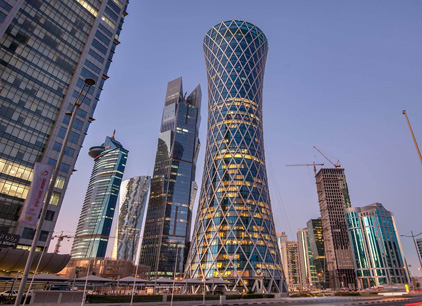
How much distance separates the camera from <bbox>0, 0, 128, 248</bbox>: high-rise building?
158 ft

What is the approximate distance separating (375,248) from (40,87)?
→ 19786 centimetres

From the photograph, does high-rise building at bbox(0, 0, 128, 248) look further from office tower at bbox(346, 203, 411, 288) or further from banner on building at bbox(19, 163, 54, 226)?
office tower at bbox(346, 203, 411, 288)

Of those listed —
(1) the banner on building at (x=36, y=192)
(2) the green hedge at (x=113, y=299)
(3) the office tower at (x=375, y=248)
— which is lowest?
(2) the green hedge at (x=113, y=299)

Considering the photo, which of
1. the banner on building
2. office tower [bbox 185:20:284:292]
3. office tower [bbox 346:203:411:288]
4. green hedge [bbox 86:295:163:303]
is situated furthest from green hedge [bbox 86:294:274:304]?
office tower [bbox 346:203:411:288]

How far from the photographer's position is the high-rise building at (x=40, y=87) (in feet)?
158

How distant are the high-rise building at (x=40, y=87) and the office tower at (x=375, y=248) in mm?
184952

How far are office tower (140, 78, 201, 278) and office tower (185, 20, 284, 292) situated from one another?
9588 cm

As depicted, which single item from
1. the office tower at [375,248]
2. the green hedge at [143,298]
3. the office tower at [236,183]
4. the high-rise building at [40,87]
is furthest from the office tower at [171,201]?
the green hedge at [143,298]

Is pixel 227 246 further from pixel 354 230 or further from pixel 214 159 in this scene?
pixel 354 230

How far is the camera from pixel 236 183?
273 feet

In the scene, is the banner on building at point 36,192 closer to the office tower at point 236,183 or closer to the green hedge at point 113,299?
the green hedge at point 113,299

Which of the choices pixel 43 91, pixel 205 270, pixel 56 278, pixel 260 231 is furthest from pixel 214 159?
pixel 56 278

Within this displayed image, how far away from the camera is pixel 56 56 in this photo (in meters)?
58.4

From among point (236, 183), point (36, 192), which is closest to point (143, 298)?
point (36, 192)
